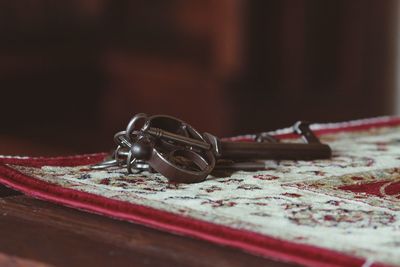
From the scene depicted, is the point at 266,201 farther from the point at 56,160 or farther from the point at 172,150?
the point at 56,160

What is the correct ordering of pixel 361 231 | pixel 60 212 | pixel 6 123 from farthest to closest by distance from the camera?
1. pixel 6 123
2. pixel 60 212
3. pixel 361 231

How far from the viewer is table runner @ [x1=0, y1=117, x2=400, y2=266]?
84 centimetres

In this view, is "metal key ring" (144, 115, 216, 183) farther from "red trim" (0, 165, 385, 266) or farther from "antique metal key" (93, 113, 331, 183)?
"red trim" (0, 165, 385, 266)

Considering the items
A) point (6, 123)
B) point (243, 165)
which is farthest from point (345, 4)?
point (243, 165)

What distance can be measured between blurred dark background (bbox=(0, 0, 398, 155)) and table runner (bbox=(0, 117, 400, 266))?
8.45 ft

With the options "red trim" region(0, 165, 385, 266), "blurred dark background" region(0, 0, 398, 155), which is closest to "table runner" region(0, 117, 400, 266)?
"red trim" region(0, 165, 385, 266)

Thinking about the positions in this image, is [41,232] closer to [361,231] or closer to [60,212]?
[60,212]

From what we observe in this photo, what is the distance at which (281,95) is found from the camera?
4.18 metres

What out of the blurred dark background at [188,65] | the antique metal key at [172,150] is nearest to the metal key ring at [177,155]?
the antique metal key at [172,150]

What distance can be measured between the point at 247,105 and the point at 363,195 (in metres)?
3.10

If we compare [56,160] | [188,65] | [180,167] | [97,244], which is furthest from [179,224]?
[188,65]

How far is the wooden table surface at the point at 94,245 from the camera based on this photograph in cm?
83

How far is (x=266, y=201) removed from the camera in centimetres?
103

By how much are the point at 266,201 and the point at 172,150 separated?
0.51ft
